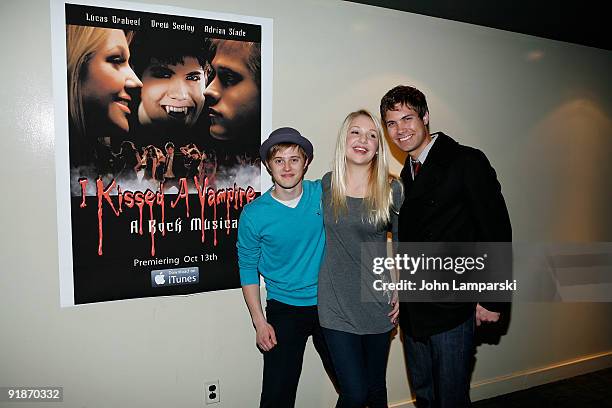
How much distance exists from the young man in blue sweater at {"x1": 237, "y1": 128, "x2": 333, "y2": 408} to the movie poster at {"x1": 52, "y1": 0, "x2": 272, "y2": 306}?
0.31 metres

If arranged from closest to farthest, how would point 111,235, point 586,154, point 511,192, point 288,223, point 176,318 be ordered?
1. point 288,223
2. point 111,235
3. point 176,318
4. point 511,192
5. point 586,154

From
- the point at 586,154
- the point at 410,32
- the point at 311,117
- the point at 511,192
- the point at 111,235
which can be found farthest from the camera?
the point at 586,154

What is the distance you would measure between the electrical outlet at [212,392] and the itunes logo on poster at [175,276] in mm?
579

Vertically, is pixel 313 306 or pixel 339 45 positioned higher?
pixel 339 45

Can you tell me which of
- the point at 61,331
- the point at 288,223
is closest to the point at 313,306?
the point at 288,223

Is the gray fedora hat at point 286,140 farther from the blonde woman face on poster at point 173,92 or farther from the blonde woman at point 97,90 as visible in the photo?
the blonde woman at point 97,90

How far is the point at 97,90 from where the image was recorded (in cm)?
201

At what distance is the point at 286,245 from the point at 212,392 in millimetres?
1004

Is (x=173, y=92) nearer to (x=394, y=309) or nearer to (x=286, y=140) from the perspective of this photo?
(x=286, y=140)

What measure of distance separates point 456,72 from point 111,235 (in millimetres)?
2275

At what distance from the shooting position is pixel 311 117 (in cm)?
243

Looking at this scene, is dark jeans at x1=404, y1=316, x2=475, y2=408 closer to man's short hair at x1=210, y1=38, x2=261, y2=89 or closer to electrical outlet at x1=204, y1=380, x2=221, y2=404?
electrical outlet at x1=204, y1=380, x2=221, y2=404

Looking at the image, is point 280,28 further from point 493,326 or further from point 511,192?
point 493,326

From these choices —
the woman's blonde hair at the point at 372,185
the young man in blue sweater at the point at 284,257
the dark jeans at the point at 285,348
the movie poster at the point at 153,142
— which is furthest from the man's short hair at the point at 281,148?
the dark jeans at the point at 285,348
